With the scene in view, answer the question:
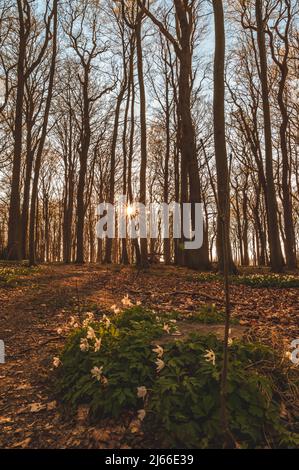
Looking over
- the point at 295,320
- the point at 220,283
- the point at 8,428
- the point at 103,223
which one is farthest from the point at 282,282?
the point at 103,223

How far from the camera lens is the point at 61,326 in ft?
19.2

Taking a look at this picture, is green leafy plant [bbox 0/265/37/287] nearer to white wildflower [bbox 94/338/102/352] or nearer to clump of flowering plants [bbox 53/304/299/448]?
clump of flowering plants [bbox 53/304/299/448]

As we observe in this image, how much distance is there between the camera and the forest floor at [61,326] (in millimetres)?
2998

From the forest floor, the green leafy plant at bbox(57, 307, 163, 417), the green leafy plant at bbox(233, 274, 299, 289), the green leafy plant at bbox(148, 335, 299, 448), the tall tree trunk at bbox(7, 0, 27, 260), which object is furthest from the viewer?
the tall tree trunk at bbox(7, 0, 27, 260)

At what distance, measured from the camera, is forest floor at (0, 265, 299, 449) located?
2998 millimetres

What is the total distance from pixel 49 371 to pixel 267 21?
699 inches

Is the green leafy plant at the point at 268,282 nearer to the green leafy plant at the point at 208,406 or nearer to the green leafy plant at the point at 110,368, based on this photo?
the green leafy plant at the point at 110,368

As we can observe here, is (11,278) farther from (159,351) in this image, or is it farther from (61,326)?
(159,351)

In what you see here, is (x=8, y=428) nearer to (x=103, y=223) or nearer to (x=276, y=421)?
(x=276, y=421)

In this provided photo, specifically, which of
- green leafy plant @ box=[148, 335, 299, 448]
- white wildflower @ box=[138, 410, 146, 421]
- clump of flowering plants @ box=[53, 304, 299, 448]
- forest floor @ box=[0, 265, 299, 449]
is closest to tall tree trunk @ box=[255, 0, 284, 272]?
forest floor @ box=[0, 265, 299, 449]

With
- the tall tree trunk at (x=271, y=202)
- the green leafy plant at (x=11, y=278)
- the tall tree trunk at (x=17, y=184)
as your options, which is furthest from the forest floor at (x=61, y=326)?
the tall tree trunk at (x=17, y=184)

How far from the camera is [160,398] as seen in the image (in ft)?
9.52

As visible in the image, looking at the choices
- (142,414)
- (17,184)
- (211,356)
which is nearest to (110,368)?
(142,414)

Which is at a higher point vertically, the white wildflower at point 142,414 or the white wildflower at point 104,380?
the white wildflower at point 104,380
